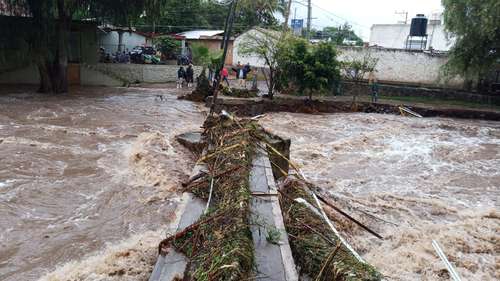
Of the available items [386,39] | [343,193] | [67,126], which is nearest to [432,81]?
[386,39]

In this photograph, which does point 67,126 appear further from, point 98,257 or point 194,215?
point 194,215

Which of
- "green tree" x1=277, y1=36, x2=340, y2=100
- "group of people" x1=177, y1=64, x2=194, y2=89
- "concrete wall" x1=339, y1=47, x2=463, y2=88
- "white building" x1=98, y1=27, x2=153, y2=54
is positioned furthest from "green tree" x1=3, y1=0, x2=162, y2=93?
"concrete wall" x1=339, y1=47, x2=463, y2=88

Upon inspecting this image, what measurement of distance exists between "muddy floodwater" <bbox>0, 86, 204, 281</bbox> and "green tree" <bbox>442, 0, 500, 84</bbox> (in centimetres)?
1507

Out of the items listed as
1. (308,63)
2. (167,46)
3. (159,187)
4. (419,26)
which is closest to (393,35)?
(419,26)

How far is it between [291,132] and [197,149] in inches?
244

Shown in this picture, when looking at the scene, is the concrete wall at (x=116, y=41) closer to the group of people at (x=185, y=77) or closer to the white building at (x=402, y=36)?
the group of people at (x=185, y=77)

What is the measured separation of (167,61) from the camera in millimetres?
31203

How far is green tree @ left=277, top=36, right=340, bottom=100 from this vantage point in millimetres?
20141

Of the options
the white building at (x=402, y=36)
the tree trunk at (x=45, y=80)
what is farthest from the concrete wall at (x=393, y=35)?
the tree trunk at (x=45, y=80)

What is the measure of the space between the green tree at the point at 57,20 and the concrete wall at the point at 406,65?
12.7 meters

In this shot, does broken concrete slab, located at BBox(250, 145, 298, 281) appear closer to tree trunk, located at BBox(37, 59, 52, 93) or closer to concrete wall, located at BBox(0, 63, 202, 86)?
tree trunk, located at BBox(37, 59, 52, 93)

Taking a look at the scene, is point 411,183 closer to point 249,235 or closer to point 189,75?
point 249,235

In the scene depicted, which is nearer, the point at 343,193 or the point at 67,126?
the point at 343,193

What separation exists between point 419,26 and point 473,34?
9.97m
